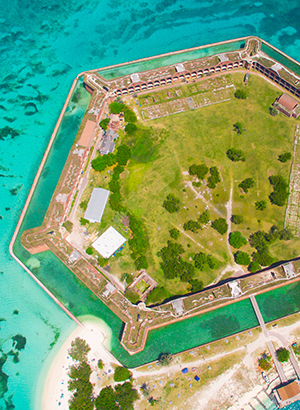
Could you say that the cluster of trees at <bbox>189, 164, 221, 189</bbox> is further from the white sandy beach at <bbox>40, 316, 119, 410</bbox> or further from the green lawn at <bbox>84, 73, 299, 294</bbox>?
the white sandy beach at <bbox>40, 316, 119, 410</bbox>

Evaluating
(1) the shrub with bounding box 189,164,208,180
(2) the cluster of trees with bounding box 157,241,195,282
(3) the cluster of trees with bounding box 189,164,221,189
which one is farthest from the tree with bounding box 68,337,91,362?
(1) the shrub with bounding box 189,164,208,180

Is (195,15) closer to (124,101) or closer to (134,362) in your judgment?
(124,101)

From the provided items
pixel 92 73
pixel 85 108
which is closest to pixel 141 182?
pixel 85 108

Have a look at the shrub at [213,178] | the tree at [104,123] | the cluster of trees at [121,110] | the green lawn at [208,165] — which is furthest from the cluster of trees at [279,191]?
the tree at [104,123]

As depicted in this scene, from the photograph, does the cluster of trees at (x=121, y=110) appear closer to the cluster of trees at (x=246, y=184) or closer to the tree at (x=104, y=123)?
the tree at (x=104, y=123)

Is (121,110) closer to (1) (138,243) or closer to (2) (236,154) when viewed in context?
(2) (236,154)
